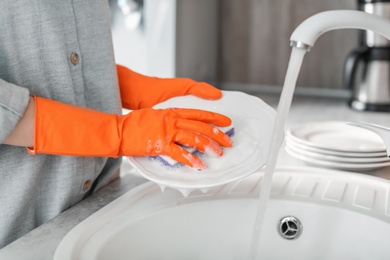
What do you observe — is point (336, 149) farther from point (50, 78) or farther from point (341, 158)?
point (50, 78)

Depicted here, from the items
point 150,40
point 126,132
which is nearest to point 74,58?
point 126,132

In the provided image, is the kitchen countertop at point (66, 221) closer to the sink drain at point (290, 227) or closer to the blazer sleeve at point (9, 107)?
the blazer sleeve at point (9, 107)

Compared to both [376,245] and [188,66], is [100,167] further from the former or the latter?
[188,66]

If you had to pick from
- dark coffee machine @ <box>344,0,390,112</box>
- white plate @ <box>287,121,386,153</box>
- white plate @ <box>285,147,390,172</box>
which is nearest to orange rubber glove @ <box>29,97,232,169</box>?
white plate @ <box>285,147,390,172</box>

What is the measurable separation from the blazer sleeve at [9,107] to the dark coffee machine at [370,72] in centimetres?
141

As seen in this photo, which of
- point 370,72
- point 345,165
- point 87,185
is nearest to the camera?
point 87,185

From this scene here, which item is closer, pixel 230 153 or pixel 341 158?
pixel 230 153

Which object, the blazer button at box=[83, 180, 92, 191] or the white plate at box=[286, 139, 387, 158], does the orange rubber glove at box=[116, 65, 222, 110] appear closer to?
the blazer button at box=[83, 180, 92, 191]

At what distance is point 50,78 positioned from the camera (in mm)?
816

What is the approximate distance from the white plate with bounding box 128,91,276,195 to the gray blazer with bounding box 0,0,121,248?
12 cm

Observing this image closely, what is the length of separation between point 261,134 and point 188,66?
1.42 metres

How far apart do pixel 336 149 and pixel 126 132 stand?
0.47m

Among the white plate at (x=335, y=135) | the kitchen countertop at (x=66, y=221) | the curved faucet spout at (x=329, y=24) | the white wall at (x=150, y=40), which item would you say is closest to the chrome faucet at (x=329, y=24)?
the curved faucet spout at (x=329, y=24)

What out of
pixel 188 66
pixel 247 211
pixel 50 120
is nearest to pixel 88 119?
pixel 50 120
